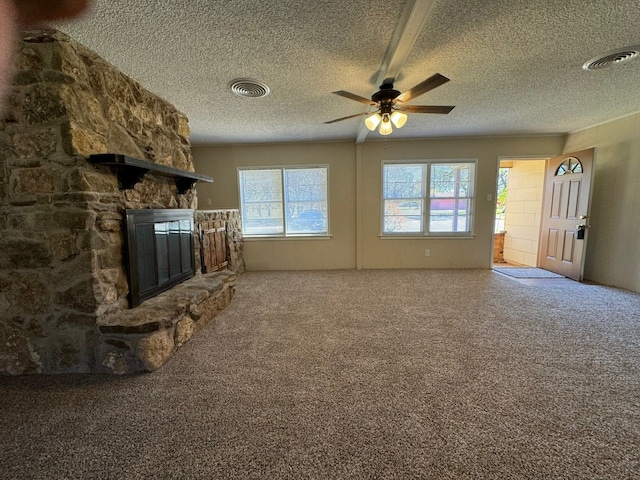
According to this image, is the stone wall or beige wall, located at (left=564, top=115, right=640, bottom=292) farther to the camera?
the stone wall

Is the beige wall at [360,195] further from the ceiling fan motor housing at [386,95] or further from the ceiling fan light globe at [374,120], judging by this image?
the ceiling fan motor housing at [386,95]

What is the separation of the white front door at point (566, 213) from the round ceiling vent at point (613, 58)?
2.05 meters

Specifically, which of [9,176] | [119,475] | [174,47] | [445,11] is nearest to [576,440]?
[119,475]

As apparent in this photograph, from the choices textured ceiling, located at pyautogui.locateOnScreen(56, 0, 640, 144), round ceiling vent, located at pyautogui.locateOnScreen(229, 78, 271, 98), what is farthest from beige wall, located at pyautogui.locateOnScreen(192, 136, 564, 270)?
round ceiling vent, located at pyautogui.locateOnScreen(229, 78, 271, 98)

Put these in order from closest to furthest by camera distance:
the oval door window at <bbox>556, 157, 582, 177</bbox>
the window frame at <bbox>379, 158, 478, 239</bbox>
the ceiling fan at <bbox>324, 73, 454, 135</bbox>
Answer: the ceiling fan at <bbox>324, 73, 454, 135</bbox>, the oval door window at <bbox>556, 157, 582, 177</bbox>, the window frame at <bbox>379, 158, 478, 239</bbox>

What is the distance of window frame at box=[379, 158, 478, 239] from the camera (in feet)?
15.5

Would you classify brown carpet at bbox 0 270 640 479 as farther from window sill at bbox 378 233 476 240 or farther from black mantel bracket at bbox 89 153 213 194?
window sill at bbox 378 233 476 240

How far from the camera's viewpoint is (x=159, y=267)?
8.21 feet

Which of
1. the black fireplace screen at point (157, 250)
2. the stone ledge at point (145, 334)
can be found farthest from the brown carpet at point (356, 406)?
the black fireplace screen at point (157, 250)

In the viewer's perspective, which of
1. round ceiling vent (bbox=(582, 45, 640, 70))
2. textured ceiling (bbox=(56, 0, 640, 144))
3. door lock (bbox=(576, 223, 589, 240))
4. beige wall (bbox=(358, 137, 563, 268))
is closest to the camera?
textured ceiling (bbox=(56, 0, 640, 144))

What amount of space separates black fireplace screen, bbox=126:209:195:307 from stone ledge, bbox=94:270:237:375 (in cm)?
16

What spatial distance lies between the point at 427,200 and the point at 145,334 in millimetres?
4574

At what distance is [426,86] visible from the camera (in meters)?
1.98

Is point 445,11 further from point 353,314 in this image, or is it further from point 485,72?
point 353,314
